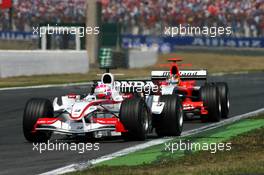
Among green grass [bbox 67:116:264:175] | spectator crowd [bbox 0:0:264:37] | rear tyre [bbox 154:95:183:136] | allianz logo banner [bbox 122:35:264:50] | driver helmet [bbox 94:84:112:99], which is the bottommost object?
green grass [bbox 67:116:264:175]

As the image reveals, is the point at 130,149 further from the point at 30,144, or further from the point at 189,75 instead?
the point at 189,75

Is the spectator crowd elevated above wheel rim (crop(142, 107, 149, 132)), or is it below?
above

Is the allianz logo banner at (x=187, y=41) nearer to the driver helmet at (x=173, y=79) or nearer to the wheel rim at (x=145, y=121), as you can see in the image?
the driver helmet at (x=173, y=79)

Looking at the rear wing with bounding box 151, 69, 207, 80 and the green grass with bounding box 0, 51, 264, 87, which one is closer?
the rear wing with bounding box 151, 69, 207, 80

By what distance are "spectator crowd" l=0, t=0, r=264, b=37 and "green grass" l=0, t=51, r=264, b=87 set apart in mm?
2409

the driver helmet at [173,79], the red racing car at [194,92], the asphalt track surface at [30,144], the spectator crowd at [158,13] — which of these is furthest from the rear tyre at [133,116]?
the spectator crowd at [158,13]

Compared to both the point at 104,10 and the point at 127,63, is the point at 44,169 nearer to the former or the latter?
the point at 127,63

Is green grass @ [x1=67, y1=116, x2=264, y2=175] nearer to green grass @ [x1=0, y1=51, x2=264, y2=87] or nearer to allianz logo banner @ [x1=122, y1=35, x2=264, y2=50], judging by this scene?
green grass @ [x1=0, y1=51, x2=264, y2=87]

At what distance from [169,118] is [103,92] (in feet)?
3.63

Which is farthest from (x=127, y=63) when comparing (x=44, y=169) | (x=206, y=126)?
(x=44, y=169)

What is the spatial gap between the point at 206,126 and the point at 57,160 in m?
5.76

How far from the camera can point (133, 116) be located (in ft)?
43.2

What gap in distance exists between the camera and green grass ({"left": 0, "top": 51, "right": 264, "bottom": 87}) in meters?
32.9

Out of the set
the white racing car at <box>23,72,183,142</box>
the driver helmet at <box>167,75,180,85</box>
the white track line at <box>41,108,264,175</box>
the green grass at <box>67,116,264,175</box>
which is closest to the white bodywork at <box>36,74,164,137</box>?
the white racing car at <box>23,72,183,142</box>
